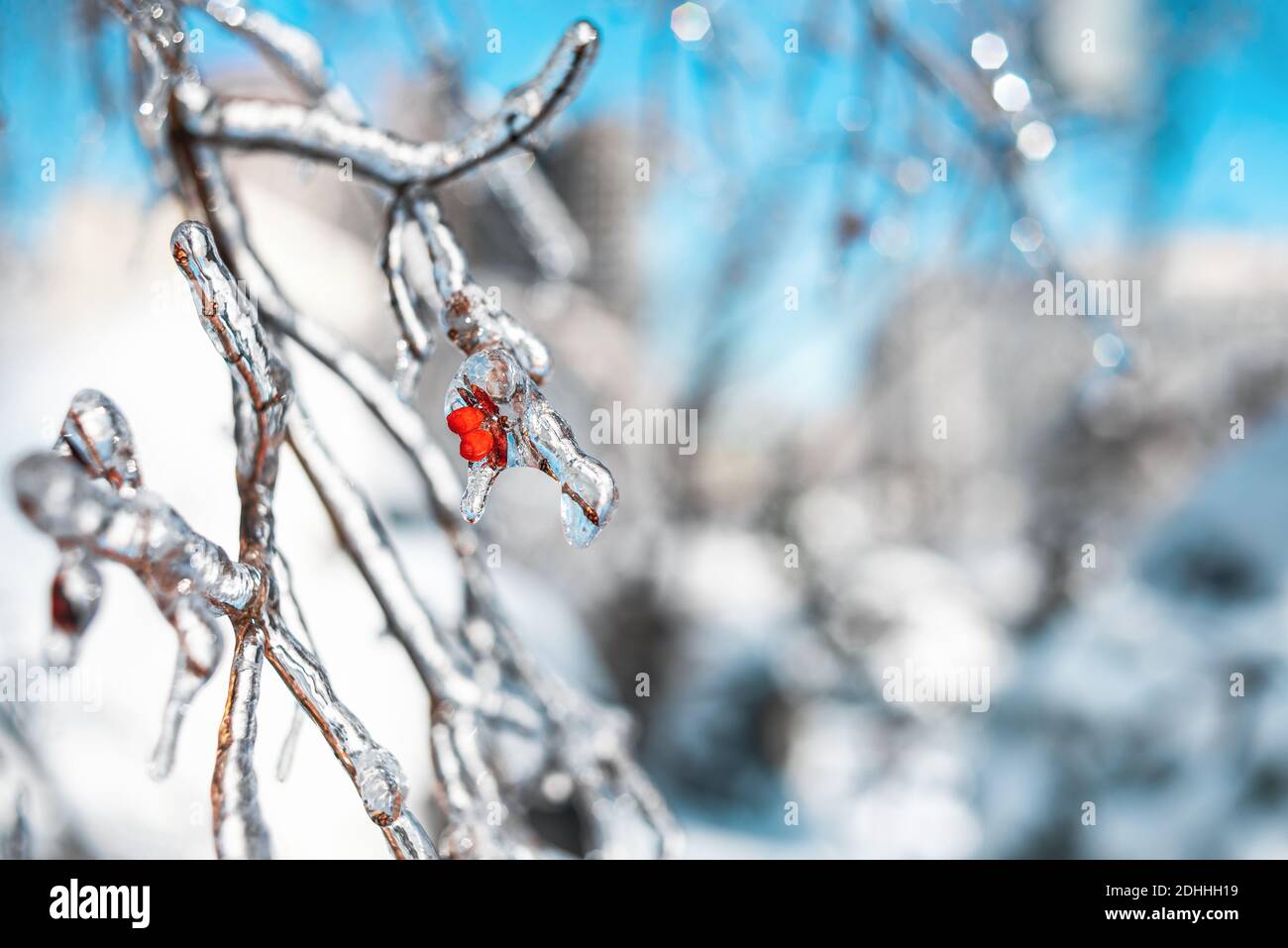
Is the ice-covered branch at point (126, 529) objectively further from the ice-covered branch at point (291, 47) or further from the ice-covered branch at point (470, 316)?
the ice-covered branch at point (291, 47)

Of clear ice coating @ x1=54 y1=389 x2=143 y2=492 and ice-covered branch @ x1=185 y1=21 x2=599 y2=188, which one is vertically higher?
ice-covered branch @ x1=185 y1=21 x2=599 y2=188

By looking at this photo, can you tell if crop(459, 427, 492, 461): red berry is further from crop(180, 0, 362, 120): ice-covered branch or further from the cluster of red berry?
crop(180, 0, 362, 120): ice-covered branch

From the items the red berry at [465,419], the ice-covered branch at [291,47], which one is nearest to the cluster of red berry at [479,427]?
the red berry at [465,419]

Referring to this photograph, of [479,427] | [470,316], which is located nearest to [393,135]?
[470,316]

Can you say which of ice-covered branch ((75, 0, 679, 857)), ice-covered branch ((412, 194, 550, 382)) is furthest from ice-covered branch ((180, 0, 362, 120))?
ice-covered branch ((412, 194, 550, 382))

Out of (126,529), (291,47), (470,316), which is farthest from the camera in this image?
(291,47)

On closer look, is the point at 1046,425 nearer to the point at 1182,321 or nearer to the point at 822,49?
the point at 1182,321

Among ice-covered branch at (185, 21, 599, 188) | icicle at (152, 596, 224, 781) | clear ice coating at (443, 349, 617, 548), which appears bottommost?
icicle at (152, 596, 224, 781)

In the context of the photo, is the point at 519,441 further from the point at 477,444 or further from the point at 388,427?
the point at 388,427
